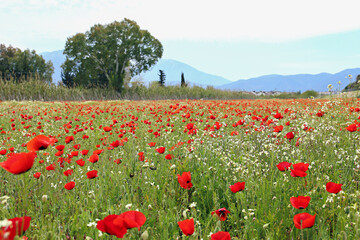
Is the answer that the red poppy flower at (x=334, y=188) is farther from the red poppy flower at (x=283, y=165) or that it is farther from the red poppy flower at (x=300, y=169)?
the red poppy flower at (x=283, y=165)

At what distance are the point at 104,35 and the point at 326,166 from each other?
4705 cm

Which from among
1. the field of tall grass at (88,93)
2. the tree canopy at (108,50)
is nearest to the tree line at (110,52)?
the tree canopy at (108,50)

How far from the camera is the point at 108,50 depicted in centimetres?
4562

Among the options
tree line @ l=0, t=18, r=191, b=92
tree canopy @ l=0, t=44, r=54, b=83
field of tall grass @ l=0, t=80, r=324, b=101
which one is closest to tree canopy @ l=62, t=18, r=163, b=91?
tree line @ l=0, t=18, r=191, b=92

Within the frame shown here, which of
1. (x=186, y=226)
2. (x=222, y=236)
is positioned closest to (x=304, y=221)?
(x=222, y=236)

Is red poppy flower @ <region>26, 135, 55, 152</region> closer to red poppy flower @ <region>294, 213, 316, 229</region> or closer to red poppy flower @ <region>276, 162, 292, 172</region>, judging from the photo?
red poppy flower @ <region>294, 213, 316, 229</region>

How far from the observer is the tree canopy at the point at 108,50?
45500 mm

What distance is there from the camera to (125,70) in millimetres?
50281

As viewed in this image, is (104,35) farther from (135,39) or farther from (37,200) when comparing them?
(37,200)

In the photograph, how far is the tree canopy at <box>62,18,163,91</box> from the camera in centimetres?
4550

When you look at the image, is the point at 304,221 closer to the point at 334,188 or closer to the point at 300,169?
the point at 334,188

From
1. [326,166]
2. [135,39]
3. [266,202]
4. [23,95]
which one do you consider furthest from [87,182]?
[135,39]

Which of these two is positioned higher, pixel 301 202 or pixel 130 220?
pixel 130 220

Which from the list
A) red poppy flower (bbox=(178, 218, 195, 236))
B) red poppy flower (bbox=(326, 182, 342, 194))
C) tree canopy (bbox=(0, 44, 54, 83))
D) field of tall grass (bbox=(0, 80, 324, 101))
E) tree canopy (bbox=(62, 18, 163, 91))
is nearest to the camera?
red poppy flower (bbox=(178, 218, 195, 236))
